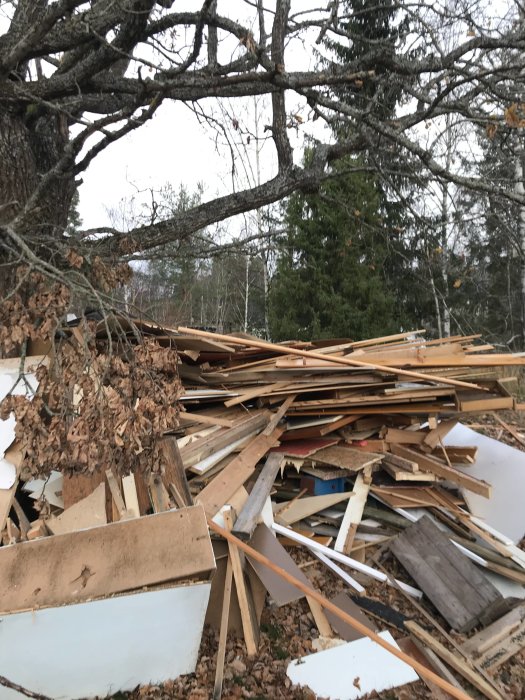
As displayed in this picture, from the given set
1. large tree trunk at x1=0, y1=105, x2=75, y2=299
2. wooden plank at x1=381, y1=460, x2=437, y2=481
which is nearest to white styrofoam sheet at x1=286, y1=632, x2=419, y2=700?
wooden plank at x1=381, y1=460, x2=437, y2=481

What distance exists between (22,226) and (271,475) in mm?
2640

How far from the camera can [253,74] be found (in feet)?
11.1

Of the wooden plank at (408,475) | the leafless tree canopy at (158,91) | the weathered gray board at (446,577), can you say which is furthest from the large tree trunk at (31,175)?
the weathered gray board at (446,577)

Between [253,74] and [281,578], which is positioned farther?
[253,74]

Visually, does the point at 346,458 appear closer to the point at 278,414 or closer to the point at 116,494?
the point at 278,414

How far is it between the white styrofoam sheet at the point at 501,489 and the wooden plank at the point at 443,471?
0.29 m

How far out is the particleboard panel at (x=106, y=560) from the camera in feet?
7.39

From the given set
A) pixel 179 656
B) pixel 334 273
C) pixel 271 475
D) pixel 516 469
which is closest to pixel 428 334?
pixel 334 273

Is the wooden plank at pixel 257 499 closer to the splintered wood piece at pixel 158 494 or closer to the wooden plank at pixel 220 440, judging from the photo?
the wooden plank at pixel 220 440

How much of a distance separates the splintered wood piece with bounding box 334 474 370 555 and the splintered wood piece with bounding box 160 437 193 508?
4.24 feet

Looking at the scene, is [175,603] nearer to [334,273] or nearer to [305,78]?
[305,78]

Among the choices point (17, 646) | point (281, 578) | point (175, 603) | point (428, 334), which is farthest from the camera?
point (428, 334)

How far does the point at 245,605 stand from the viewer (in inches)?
114

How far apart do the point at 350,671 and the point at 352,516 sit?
1272 millimetres
